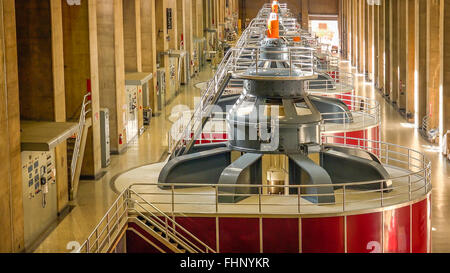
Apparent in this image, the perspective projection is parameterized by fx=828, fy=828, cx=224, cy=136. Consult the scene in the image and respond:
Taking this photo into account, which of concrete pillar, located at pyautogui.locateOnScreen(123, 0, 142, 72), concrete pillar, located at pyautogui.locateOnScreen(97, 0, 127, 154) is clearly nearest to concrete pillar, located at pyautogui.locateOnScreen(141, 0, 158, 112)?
concrete pillar, located at pyautogui.locateOnScreen(123, 0, 142, 72)

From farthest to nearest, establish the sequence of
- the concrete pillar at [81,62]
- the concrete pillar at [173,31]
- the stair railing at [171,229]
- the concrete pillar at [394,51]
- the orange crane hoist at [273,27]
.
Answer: the concrete pillar at [394,51]
the concrete pillar at [173,31]
the concrete pillar at [81,62]
the orange crane hoist at [273,27]
the stair railing at [171,229]

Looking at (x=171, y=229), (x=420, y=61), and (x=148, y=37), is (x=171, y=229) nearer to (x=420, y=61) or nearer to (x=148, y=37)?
(x=148, y=37)

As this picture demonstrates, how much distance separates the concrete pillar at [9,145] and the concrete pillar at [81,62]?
261 inches

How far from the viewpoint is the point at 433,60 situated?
108ft

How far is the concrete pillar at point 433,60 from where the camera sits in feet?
107

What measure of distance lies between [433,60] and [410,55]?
Answer: 6.10 m

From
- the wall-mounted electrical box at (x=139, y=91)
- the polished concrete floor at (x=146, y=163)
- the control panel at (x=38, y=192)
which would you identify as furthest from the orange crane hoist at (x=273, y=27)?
the wall-mounted electrical box at (x=139, y=91)

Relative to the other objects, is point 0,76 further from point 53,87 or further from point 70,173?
point 70,173

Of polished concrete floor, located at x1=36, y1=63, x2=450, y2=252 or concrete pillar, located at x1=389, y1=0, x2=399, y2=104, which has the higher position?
concrete pillar, located at x1=389, y1=0, x2=399, y2=104

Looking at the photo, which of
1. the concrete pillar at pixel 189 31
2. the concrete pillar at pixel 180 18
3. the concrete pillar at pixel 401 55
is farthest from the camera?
the concrete pillar at pixel 189 31

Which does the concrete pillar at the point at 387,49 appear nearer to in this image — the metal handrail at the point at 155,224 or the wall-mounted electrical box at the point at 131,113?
the wall-mounted electrical box at the point at 131,113

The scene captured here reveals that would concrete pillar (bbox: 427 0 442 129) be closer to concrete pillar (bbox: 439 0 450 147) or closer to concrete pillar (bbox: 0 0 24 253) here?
concrete pillar (bbox: 439 0 450 147)

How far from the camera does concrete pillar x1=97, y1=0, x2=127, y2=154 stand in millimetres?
25734

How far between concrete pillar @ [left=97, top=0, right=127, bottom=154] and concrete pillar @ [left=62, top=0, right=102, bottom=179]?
290 centimetres
